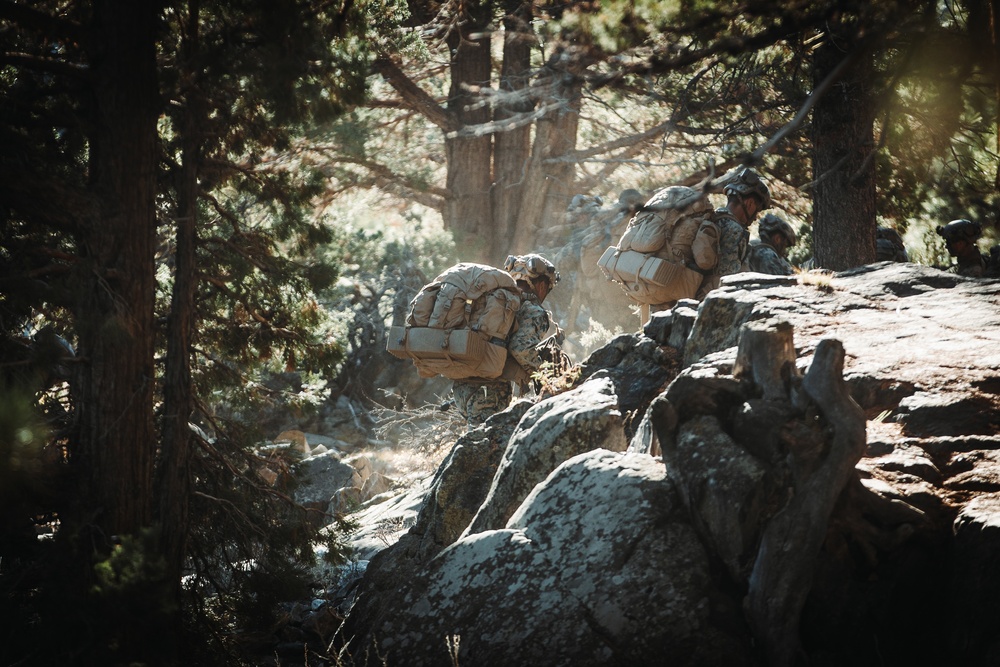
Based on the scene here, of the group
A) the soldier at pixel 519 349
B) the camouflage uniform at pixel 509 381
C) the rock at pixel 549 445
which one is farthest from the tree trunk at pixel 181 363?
the soldier at pixel 519 349

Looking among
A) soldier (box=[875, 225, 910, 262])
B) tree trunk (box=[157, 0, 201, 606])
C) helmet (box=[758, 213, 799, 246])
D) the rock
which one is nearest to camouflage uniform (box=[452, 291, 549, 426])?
helmet (box=[758, 213, 799, 246])

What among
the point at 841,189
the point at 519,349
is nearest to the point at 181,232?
the point at 519,349

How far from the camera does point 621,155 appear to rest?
18469 mm

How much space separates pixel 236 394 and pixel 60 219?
2.44 m

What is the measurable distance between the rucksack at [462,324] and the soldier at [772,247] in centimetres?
260

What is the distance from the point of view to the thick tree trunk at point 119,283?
5.08 metres

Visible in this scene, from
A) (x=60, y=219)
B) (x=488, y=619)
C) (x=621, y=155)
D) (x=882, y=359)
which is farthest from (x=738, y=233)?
(x=621, y=155)

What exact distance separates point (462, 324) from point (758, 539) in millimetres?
5549

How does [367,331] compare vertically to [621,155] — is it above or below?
below

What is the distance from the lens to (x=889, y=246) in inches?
418

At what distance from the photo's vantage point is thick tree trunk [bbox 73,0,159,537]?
5082mm

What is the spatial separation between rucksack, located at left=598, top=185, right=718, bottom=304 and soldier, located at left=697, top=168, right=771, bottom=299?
108 millimetres

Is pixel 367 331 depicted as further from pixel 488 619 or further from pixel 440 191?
pixel 488 619

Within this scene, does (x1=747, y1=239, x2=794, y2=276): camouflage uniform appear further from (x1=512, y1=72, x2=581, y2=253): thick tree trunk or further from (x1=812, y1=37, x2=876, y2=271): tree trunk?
(x1=512, y1=72, x2=581, y2=253): thick tree trunk
